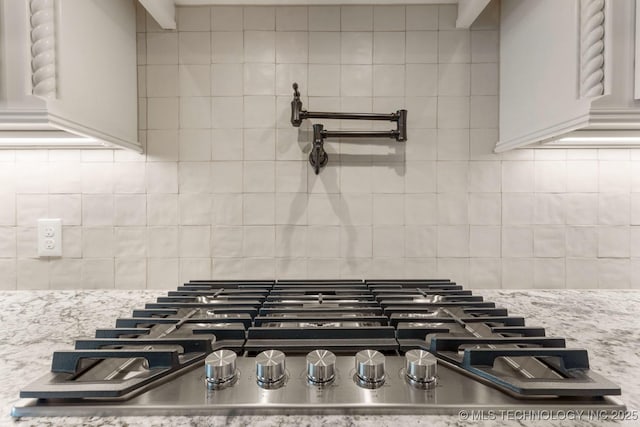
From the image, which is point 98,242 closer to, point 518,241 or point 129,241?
point 129,241

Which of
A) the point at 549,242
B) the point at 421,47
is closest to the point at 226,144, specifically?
the point at 421,47

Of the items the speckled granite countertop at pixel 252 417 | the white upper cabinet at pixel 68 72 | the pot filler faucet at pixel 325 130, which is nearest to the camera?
the speckled granite countertop at pixel 252 417

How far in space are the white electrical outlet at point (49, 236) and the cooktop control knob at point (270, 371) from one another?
1124 mm

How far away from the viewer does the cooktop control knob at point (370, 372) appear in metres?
0.49

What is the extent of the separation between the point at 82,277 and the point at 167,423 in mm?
1052

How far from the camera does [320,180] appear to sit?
49.3 inches

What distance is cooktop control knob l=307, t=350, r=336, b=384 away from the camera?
1.61 feet

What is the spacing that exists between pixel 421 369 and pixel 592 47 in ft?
2.66

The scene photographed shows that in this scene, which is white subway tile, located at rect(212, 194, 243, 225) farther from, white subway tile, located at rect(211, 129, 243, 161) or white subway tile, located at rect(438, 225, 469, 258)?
white subway tile, located at rect(438, 225, 469, 258)

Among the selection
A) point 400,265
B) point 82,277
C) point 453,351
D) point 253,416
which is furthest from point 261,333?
point 82,277

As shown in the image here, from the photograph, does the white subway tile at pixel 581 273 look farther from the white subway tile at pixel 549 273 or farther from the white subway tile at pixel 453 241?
the white subway tile at pixel 453 241

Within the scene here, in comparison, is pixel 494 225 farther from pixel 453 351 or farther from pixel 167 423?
pixel 167 423

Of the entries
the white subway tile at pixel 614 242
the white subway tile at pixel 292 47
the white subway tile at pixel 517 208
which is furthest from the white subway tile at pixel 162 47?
the white subway tile at pixel 614 242

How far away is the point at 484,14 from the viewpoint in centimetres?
123
